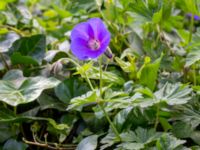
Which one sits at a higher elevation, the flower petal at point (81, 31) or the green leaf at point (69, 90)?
the flower petal at point (81, 31)

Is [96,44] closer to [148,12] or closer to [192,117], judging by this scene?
[148,12]

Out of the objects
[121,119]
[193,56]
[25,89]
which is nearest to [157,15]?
[193,56]

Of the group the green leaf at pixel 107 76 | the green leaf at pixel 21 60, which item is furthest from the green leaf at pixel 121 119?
the green leaf at pixel 21 60

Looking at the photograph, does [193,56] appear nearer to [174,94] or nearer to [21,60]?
[174,94]

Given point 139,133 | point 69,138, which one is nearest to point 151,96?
point 139,133

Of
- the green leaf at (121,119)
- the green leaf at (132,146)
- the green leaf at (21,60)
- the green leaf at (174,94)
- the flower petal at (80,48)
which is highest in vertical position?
the flower petal at (80,48)

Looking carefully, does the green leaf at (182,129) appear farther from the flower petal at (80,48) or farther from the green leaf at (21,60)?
the green leaf at (21,60)
